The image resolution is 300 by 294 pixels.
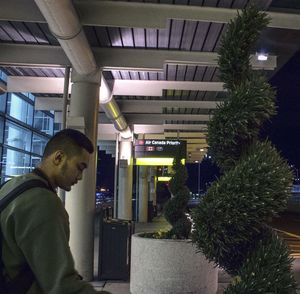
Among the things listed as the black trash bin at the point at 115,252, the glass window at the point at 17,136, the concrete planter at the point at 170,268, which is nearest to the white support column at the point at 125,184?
the glass window at the point at 17,136

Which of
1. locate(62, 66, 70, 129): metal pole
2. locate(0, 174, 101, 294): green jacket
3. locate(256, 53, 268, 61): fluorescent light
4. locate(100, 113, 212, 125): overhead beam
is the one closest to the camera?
locate(0, 174, 101, 294): green jacket

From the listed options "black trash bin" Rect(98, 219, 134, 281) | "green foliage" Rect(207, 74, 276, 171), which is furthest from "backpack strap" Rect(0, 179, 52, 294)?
"black trash bin" Rect(98, 219, 134, 281)

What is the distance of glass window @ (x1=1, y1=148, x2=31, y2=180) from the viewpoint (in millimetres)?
15852

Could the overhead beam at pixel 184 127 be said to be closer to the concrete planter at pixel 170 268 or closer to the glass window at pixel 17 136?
the glass window at pixel 17 136

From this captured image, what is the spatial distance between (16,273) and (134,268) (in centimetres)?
536

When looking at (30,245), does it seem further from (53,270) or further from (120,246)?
(120,246)

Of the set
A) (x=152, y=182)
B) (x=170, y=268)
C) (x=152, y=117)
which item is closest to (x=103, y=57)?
(x=170, y=268)

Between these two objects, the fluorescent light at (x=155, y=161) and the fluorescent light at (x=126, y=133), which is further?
the fluorescent light at (x=126, y=133)

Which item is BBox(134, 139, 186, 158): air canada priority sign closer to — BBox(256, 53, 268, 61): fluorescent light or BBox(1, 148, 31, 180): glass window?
BBox(1, 148, 31, 180): glass window

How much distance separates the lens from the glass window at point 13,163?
15852 mm

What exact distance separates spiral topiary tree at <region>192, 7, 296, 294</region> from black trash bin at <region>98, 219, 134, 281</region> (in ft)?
14.3

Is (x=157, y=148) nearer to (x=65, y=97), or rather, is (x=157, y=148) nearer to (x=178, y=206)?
(x=65, y=97)

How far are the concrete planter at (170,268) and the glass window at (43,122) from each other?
14.6 metres

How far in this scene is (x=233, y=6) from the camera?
22.5 feet
